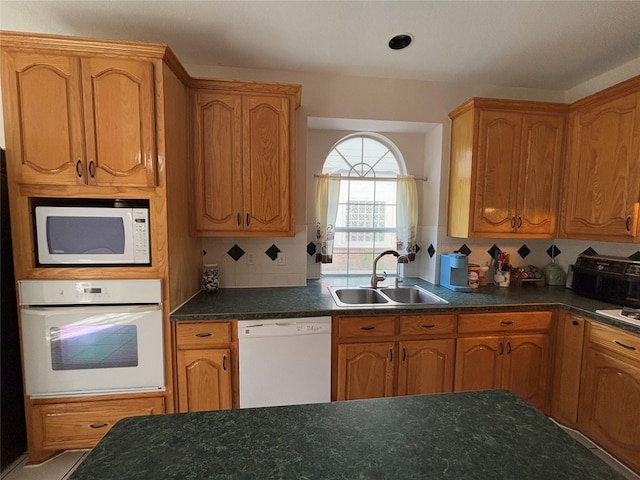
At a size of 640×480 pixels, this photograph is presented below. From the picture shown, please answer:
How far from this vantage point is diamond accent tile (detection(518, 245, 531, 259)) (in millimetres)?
2641

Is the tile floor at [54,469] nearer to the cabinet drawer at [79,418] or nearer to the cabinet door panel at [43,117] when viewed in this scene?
the cabinet drawer at [79,418]

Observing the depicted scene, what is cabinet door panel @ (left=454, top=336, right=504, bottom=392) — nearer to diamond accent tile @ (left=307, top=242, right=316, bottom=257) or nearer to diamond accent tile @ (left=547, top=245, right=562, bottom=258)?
diamond accent tile @ (left=547, top=245, right=562, bottom=258)

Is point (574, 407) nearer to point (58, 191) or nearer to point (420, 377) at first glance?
point (420, 377)

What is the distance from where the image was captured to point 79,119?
5.14ft

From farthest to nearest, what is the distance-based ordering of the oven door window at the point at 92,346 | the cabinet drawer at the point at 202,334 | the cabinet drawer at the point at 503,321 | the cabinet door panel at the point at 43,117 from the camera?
the cabinet drawer at the point at 503,321, the cabinet drawer at the point at 202,334, the oven door window at the point at 92,346, the cabinet door panel at the point at 43,117

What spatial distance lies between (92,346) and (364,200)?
2283 mm

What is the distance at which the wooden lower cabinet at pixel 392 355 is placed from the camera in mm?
1881

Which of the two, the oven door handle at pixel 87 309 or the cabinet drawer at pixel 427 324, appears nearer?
the oven door handle at pixel 87 309

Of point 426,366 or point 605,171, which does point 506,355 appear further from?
point 605,171

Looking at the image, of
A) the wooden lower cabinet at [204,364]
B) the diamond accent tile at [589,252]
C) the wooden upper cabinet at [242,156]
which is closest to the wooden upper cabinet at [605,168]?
the diamond accent tile at [589,252]

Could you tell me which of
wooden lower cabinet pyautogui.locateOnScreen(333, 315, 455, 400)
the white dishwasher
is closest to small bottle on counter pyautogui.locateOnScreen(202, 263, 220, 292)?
the white dishwasher

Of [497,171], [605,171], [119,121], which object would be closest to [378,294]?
[497,171]

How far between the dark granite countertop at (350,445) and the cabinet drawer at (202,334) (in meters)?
0.96

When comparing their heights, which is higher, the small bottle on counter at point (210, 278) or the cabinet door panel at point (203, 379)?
the small bottle on counter at point (210, 278)
